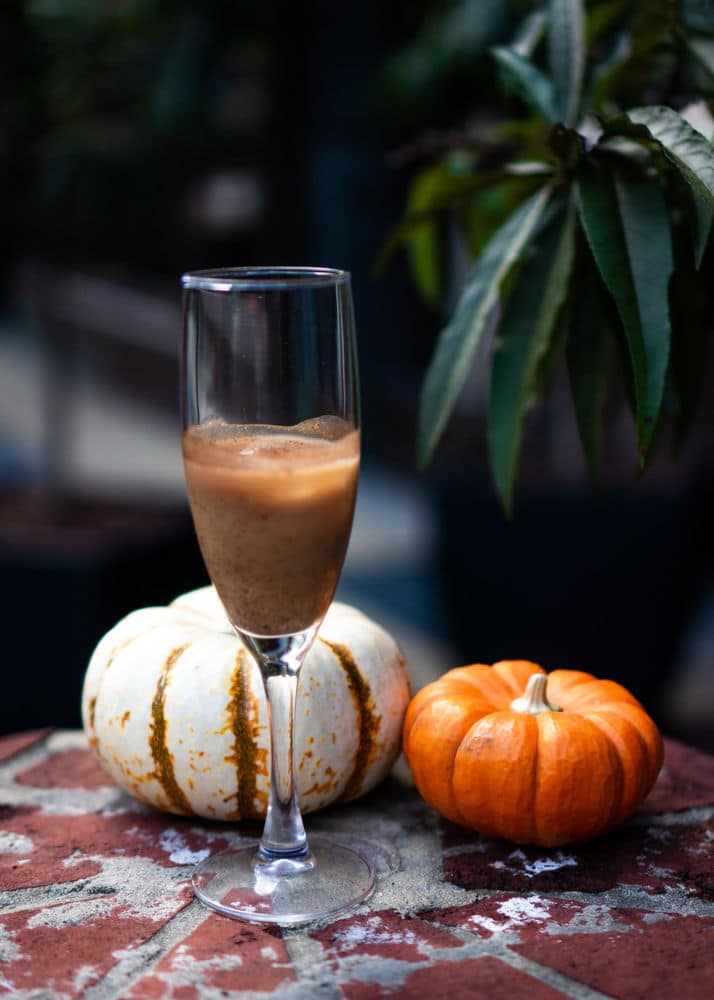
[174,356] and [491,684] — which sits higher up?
[174,356]

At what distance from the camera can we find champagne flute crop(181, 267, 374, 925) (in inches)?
38.9

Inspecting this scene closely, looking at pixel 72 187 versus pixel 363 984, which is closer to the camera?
pixel 363 984

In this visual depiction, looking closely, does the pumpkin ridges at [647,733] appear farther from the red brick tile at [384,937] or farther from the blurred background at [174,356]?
the blurred background at [174,356]

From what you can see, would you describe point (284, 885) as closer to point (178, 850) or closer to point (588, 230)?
point (178, 850)

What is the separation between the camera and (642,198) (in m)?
1.24

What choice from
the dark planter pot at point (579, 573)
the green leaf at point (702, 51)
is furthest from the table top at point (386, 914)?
the dark planter pot at point (579, 573)

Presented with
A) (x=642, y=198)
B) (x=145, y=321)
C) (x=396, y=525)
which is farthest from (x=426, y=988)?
(x=145, y=321)

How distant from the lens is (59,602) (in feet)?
10.5

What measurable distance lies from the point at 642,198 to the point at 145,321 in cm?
545

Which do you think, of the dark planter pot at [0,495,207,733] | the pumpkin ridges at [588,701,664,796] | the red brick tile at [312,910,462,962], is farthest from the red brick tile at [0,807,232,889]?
the dark planter pot at [0,495,207,733]

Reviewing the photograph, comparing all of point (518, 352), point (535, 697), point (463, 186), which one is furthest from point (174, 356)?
point (535, 697)

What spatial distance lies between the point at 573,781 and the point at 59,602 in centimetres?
232

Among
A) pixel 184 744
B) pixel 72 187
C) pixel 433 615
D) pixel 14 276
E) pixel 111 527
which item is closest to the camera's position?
pixel 184 744

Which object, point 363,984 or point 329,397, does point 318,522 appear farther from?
point 363,984
